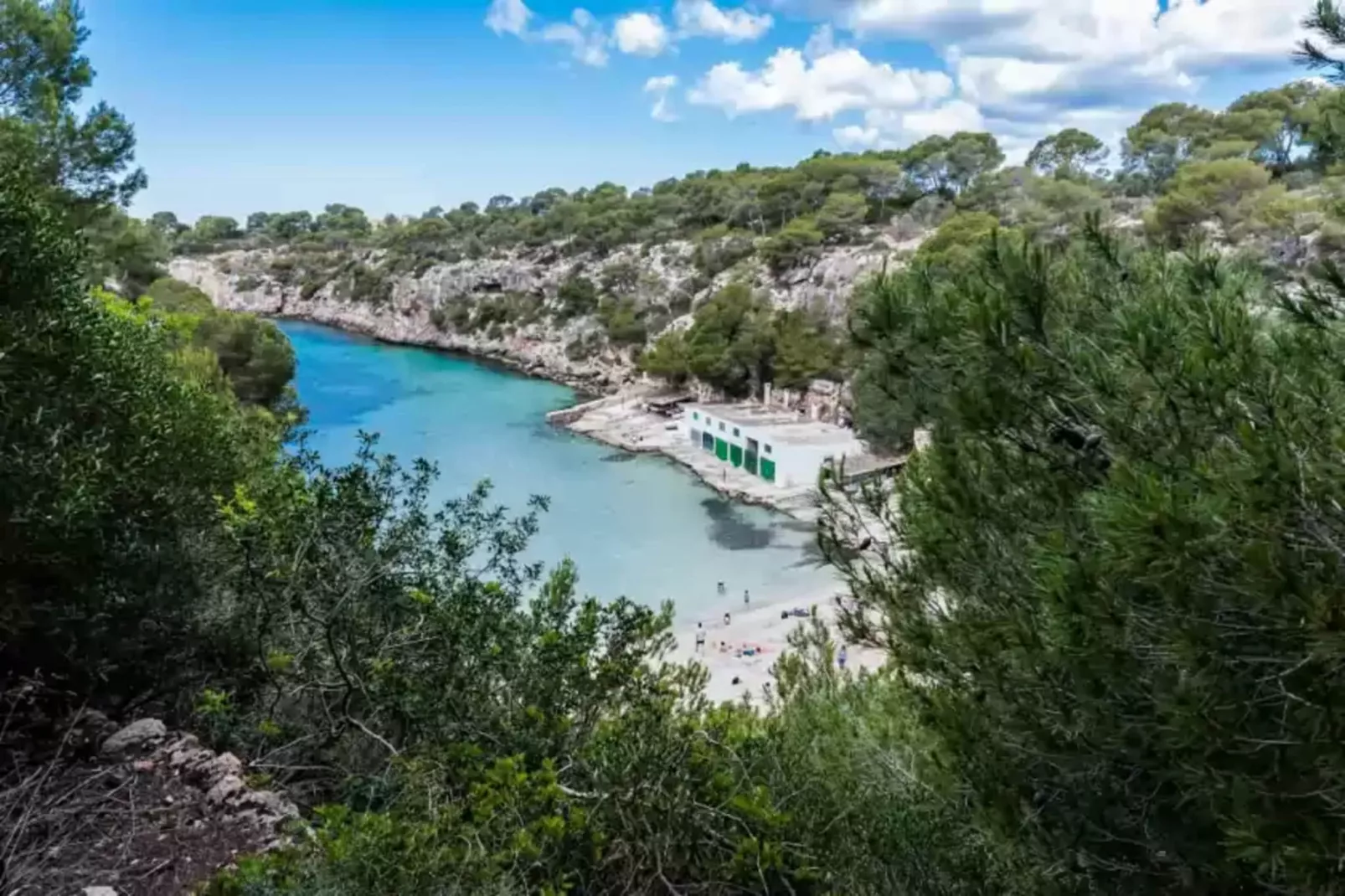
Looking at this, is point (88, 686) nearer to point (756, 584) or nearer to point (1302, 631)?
point (1302, 631)

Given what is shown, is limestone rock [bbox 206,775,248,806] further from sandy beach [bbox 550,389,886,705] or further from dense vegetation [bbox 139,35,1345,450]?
dense vegetation [bbox 139,35,1345,450]

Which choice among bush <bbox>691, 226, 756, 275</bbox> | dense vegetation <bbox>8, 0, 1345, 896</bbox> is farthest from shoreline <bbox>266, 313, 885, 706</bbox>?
bush <bbox>691, 226, 756, 275</bbox>

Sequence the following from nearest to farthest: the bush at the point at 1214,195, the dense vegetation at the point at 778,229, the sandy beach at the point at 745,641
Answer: the sandy beach at the point at 745,641 → the bush at the point at 1214,195 → the dense vegetation at the point at 778,229

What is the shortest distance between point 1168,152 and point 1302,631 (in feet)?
159

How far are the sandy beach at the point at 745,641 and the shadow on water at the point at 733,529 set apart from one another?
9.19ft

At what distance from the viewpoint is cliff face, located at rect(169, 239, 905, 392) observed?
41.1 m

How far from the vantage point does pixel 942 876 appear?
11.5 feet

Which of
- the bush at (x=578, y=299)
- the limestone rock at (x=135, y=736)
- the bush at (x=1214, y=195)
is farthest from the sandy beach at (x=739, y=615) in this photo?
the bush at (x=578, y=299)

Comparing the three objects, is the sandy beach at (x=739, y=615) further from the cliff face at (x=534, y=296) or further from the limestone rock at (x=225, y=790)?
the cliff face at (x=534, y=296)

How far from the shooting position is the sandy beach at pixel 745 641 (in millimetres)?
14383

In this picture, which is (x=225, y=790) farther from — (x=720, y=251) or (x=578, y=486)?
(x=720, y=251)

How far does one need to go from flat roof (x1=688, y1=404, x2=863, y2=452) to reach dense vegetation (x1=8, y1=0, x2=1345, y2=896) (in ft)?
68.5

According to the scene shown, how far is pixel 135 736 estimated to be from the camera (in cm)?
430

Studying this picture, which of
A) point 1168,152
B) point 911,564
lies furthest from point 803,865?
point 1168,152
